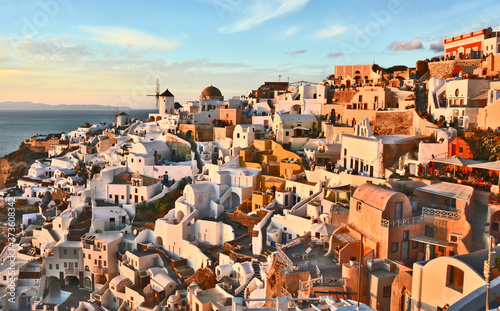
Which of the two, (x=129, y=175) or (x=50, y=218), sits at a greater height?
(x=129, y=175)

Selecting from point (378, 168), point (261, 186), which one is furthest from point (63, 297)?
point (378, 168)

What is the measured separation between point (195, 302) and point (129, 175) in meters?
16.7

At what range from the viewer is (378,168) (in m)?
21.8

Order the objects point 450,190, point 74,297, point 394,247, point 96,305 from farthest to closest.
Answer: point 74,297
point 96,305
point 450,190
point 394,247

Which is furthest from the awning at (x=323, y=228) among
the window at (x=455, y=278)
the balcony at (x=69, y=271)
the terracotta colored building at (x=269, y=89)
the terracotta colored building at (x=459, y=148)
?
the terracotta colored building at (x=269, y=89)

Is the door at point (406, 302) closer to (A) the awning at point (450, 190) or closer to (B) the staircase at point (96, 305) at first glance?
(A) the awning at point (450, 190)

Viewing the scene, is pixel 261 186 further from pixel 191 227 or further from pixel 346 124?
pixel 346 124

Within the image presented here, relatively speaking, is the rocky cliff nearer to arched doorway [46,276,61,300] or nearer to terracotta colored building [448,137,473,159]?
arched doorway [46,276,61,300]

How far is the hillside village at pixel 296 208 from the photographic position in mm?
13783

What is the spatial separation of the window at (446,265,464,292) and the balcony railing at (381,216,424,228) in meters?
3.63

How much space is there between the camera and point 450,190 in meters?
16.1

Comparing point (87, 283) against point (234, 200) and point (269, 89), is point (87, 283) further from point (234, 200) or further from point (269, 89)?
point (269, 89)

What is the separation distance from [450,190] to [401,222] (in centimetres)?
302

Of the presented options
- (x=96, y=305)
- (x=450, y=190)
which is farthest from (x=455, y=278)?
(x=96, y=305)
